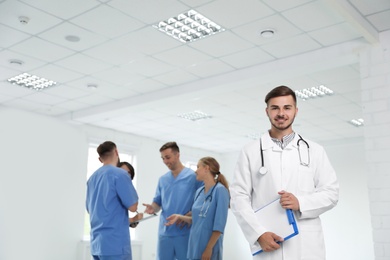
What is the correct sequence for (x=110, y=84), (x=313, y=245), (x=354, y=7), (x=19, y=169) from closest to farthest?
(x=313, y=245) < (x=354, y=7) < (x=110, y=84) < (x=19, y=169)

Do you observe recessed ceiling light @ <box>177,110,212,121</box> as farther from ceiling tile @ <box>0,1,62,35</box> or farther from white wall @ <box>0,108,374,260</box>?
ceiling tile @ <box>0,1,62,35</box>

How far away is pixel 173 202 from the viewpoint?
3412 mm

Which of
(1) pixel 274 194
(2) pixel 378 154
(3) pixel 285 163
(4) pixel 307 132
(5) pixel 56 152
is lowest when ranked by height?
(1) pixel 274 194

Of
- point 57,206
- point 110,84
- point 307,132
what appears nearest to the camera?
point 110,84

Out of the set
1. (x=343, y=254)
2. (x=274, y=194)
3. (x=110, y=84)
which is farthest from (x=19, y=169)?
(x=343, y=254)

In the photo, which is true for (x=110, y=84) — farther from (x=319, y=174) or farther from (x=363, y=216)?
(x=363, y=216)

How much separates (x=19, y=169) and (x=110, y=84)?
240cm

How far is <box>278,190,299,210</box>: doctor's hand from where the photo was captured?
1562mm

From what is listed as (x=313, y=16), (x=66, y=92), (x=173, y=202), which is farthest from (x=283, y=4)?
(x=66, y=92)

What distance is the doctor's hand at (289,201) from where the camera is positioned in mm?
1562

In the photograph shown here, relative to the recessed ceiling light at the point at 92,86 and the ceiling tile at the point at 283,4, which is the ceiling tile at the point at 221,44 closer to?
the ceiling tile at the point at 283,4

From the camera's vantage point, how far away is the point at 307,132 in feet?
29.4

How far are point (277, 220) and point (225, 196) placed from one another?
1.41 metres

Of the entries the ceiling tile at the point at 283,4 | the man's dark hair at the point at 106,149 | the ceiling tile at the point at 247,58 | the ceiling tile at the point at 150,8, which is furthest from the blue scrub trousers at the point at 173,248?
the ceiling tile at the point at 247,58
